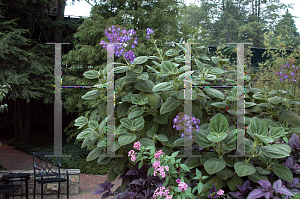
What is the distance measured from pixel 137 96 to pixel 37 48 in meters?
6.43

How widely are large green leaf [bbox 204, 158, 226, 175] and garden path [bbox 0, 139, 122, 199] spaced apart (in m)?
3.04

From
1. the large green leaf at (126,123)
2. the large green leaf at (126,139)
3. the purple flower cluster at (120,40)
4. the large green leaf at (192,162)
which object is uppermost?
the purple flower cluster at (120,40)

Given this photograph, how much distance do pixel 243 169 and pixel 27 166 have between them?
6060 millimetres

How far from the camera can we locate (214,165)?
4.32ft

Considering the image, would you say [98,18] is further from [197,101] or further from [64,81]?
[197,101]

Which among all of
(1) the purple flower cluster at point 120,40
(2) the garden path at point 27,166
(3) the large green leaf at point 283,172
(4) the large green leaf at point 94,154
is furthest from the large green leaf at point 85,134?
(2) the garden path at point 27,166

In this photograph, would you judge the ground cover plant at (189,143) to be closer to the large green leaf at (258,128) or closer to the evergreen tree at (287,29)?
the large green leaf at (258,128)

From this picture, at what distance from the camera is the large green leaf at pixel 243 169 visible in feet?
4.12

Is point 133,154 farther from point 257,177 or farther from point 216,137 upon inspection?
point 257,177

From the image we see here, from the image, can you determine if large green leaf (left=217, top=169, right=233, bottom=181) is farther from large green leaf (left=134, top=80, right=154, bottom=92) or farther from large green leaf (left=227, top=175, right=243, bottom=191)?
large green leaf (left=134, top=80, right=154, bottom=92)

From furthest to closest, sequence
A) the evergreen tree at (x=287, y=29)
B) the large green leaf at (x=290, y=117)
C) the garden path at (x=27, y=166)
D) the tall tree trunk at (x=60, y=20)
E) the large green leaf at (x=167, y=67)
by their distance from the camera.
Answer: the evergreen tree at (x=287, y=29) → the tall tree trunk at (x=60, y=20) → the garden path at (x=27, y=166) → the large green leaf at (x=290, y=117) → the large green leaf at (x=167, y=67)

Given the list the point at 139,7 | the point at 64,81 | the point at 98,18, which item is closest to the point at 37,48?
the point at 64,81

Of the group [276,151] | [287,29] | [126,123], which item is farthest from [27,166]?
[287,29]

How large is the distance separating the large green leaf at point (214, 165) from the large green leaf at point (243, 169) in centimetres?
6
